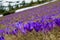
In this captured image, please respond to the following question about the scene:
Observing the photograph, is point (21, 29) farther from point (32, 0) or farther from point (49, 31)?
point (32, 0)

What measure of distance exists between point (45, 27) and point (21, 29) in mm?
262

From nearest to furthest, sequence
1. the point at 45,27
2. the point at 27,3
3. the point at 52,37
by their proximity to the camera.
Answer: the point at 52,37, the point at 45,27, the point at 27,3

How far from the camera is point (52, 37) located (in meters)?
2.46

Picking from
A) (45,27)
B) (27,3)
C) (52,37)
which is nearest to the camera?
(52,37)

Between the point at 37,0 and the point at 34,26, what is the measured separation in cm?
3805

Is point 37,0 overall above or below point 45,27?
below

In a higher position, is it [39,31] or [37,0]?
[39,31]

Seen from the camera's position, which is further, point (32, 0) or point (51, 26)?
point (32, 0)

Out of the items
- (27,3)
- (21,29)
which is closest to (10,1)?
(27,3)

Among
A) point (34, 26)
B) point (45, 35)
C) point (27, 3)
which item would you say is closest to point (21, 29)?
point (34, 26)

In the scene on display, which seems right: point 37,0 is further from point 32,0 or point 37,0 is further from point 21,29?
point 21,29

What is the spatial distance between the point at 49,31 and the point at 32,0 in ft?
125

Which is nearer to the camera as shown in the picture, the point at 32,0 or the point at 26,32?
the point at 26,32

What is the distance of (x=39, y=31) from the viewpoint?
2.56 m
